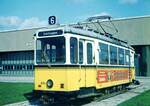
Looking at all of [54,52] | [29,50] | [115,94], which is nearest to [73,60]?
[54,52]

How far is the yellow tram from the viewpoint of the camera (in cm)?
1388

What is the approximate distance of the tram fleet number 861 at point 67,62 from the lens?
45.5 ft

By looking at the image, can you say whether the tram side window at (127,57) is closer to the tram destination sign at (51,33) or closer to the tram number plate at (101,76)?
the tram number plate at (101,76)

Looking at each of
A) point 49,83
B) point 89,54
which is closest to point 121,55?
point 89,54

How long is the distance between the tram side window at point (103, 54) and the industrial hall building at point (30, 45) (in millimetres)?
23254

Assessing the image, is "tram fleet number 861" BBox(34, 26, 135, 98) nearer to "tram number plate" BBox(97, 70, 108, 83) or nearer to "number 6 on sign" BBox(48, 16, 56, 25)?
"tram number plate" BBox(97, 70, 108, 83)

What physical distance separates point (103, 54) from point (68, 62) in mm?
3795

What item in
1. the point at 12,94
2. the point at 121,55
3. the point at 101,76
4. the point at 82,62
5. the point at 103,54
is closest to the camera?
the point at 82,62

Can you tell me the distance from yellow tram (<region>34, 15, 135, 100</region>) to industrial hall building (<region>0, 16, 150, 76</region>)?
25156mm

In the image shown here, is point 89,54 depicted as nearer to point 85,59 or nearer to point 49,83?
point 85,59

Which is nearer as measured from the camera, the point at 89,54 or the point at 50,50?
the point at 50,50

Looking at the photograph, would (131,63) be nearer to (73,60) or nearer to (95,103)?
(95,103)

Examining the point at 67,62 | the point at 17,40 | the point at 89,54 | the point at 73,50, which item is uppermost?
the point at 17,40

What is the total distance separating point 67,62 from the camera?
13805 mm
